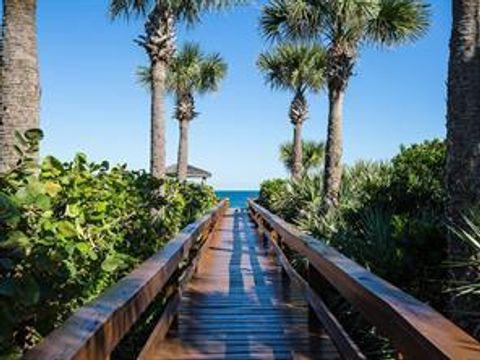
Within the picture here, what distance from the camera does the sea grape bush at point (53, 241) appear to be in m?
2.58

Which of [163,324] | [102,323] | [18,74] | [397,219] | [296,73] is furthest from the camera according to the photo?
[296,73]

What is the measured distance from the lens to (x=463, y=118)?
5840 millimetres

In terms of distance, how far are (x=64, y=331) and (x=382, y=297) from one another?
1.38 metres

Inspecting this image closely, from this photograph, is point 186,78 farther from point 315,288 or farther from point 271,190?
point 315,288

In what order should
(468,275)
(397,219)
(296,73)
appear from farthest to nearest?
(296,73) → (397,219) → (468,275)

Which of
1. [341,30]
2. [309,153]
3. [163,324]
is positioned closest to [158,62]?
[341,30]

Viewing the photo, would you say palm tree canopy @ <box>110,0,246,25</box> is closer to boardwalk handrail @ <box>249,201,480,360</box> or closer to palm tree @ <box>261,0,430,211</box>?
palm tree @ <box>261,0,430,211</box>

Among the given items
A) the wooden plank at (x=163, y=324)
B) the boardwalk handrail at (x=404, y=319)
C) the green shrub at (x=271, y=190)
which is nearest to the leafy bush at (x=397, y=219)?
the wooden plank at (x=163, y=324)

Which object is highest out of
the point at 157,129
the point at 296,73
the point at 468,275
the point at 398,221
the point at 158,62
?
the point at 296,73

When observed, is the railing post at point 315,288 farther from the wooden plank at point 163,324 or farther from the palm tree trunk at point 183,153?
the palm tree trunk at point 183,153

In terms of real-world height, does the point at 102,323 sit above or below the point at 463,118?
below

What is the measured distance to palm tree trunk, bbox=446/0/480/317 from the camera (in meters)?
5.76

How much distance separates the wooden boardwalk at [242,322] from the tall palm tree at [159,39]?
4.29 m

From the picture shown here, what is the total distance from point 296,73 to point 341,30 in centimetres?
1297
